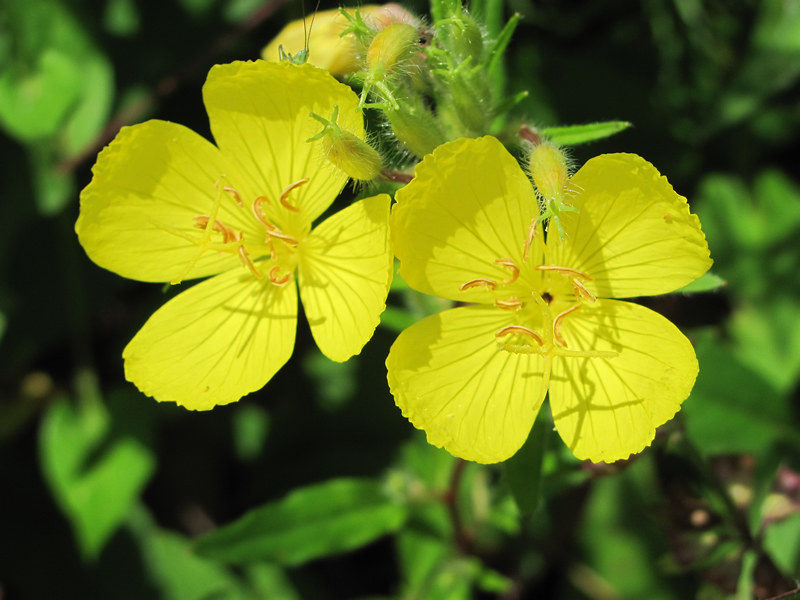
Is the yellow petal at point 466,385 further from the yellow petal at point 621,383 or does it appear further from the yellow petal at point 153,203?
the yellow petal at point 153,203

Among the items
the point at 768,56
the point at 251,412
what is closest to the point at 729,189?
the point at 768,56

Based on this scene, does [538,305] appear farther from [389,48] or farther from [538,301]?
[389,48]

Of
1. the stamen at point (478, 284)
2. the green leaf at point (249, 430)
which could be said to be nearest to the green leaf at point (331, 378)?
the green leaf at point (249, 430)

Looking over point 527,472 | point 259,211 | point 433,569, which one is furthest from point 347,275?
point 433,569

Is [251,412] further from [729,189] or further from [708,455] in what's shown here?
[729,189]

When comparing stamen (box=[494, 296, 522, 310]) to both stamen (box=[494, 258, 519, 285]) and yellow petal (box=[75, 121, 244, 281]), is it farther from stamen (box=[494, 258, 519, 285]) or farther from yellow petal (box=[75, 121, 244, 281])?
yellow petal (box=[75, 121, 244, 281])

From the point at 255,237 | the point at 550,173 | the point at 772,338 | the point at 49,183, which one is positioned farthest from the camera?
the point at 772,338

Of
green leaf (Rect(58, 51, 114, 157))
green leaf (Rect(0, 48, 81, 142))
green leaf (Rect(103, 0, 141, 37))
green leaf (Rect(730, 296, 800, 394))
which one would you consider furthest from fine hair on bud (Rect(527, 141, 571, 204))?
green leaf (Rect(103, 0, 141, 37))
